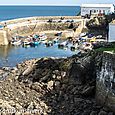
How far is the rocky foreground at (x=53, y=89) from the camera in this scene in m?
30.4

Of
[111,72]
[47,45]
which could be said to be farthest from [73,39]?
[111,72]

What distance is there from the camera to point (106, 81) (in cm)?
2977

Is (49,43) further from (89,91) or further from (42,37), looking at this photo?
(89,91)

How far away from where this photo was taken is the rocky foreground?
99.7ft

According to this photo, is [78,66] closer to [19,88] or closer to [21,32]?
[19,88]

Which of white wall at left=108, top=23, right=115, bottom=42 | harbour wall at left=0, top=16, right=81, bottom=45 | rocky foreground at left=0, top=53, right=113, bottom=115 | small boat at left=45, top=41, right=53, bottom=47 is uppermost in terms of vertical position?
white wall at left=108, top=23, right=115, bottom=42

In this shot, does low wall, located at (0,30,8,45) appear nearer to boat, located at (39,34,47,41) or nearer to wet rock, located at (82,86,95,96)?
boat, located at (39,34,47,41)

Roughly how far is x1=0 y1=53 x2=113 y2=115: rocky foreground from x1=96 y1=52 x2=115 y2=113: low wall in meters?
0.56

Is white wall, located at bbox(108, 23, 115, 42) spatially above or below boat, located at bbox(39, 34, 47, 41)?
above

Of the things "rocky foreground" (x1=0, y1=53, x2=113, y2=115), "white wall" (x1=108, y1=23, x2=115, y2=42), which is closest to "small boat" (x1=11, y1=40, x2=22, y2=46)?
"white wall" (x1=108, y1=23, x2=115, y2=42)

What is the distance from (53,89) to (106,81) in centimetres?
615

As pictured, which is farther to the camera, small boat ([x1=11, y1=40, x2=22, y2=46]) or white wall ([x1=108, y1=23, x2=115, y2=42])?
small boat ([x1=11, y1=40, x2=22, y2=46])

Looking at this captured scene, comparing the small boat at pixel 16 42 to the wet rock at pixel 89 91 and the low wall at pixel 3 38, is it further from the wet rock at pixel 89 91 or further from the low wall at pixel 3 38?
the wet rock at pixel 89 91

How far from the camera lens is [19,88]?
35.5 metres
